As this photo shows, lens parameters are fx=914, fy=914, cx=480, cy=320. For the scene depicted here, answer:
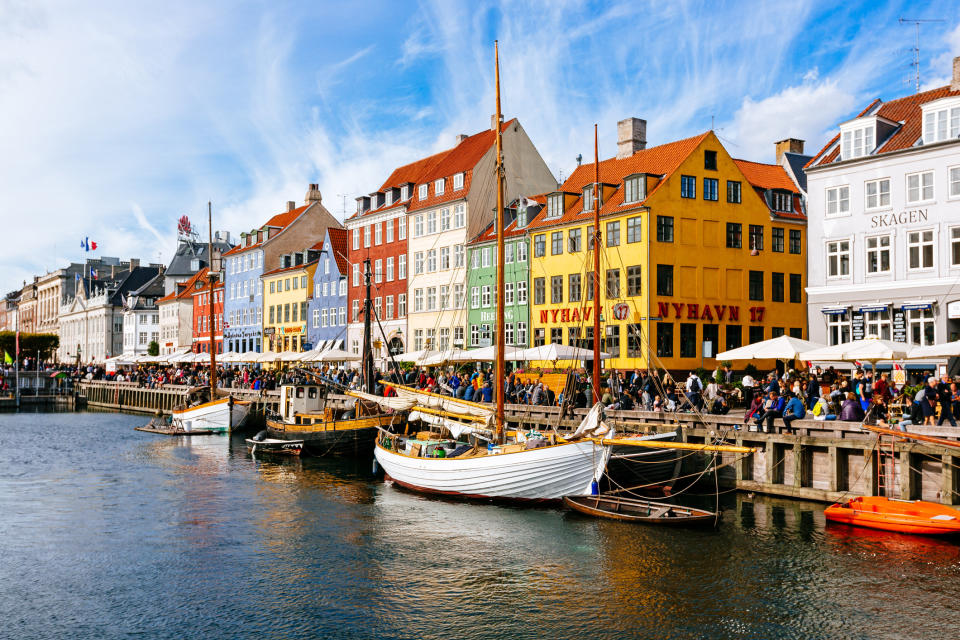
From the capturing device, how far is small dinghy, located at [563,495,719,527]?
76.2 ft

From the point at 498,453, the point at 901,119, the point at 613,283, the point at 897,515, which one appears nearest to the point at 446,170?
the point at 613,283

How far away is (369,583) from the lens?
19.2m

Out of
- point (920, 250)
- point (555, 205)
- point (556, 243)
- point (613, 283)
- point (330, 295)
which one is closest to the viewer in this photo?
point (920, 250)

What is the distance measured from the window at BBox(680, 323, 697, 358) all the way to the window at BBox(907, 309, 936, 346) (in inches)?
511

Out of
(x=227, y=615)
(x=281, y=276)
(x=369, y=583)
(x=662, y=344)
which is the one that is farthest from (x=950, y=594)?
(x=281, y=276)

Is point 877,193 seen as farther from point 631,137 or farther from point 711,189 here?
A: point 631,137

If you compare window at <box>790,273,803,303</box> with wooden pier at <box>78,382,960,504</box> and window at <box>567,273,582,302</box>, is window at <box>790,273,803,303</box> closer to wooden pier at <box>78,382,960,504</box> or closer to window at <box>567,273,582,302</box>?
window at <box>567,273,582,302</box>

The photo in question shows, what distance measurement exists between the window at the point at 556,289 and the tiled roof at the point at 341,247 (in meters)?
25.2

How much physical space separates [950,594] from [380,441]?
20250mm

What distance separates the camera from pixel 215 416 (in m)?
54.7

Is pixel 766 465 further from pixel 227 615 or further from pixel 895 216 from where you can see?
pixel 895 216

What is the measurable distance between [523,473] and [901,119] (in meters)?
29.8

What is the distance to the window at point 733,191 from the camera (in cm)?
5444

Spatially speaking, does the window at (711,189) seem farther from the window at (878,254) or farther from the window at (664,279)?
the window at (878,254)
